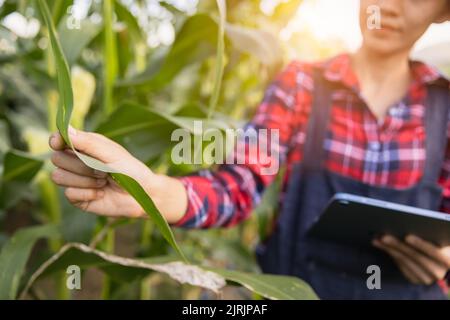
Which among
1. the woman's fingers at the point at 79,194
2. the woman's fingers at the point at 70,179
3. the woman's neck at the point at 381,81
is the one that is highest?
the woman's neck at the point at 381,81

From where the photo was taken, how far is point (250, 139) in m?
0.58

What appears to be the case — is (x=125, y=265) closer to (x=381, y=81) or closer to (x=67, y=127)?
(x=67, y=127)

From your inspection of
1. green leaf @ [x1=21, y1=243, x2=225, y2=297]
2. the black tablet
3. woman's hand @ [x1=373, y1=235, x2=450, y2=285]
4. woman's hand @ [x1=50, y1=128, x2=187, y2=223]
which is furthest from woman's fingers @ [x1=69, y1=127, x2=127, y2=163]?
woman's hand @ [x1=373, y1=235, x2=450, y2=285]

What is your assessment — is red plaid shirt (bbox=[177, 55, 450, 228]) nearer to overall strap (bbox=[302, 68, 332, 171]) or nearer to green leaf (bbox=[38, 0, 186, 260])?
overall strap (bbox=[302, 68, 332, 171])

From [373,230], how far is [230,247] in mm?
335

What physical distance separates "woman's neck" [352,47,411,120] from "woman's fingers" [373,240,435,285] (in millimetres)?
166

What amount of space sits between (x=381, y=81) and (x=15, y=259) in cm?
49

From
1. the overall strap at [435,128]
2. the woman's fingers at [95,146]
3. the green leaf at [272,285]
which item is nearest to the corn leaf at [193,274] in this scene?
the green leaf at [272,285]

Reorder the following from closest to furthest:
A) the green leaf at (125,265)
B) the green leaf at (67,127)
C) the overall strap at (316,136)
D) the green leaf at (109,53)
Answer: the green leaf at (67,127)
the green leaf at (125,265)
the green leaf at (109,53)
the overall strap at (316,136)

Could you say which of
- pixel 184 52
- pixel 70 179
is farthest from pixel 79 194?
pixel 184 52

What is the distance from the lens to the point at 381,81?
2.13 ft

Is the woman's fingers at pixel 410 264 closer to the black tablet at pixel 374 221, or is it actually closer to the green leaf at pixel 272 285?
the black tablet at pixel 374 221

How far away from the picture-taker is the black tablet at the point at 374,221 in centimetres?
47

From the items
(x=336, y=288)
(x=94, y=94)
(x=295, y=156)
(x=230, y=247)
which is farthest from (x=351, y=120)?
(x=94, y=94)
